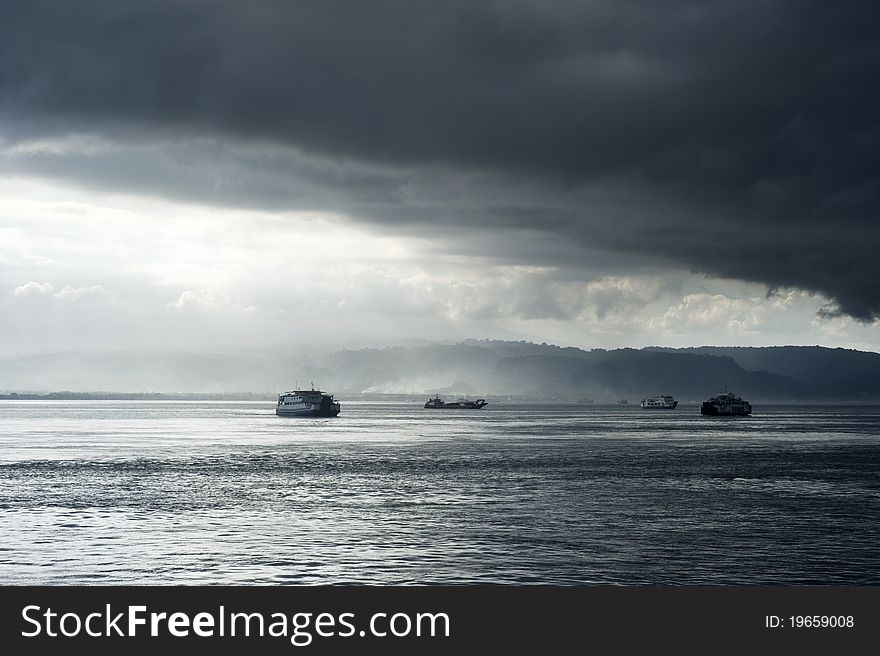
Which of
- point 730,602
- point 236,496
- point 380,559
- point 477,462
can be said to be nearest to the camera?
point 730,602

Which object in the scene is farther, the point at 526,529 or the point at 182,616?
the point at 526,529

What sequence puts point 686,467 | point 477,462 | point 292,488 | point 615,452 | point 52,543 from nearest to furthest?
point 52,543, point 292,488, point 686,467, point 477,462, point 615,452

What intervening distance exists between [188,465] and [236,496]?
38641 millimetres

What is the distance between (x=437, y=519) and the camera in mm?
64062

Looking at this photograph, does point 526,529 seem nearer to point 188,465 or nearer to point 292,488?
point 292,488

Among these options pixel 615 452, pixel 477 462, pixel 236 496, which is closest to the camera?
pixel 236 496

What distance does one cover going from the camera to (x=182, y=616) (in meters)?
34.6

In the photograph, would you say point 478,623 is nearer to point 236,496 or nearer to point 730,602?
point 730,602

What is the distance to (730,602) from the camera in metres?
38.0

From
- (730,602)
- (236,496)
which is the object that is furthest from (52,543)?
(730,602)

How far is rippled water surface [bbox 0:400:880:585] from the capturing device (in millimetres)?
45719

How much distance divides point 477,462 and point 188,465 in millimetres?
38626

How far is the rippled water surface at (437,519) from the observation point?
45.7 metres

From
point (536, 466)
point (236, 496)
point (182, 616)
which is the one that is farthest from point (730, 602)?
point (536, 466)
